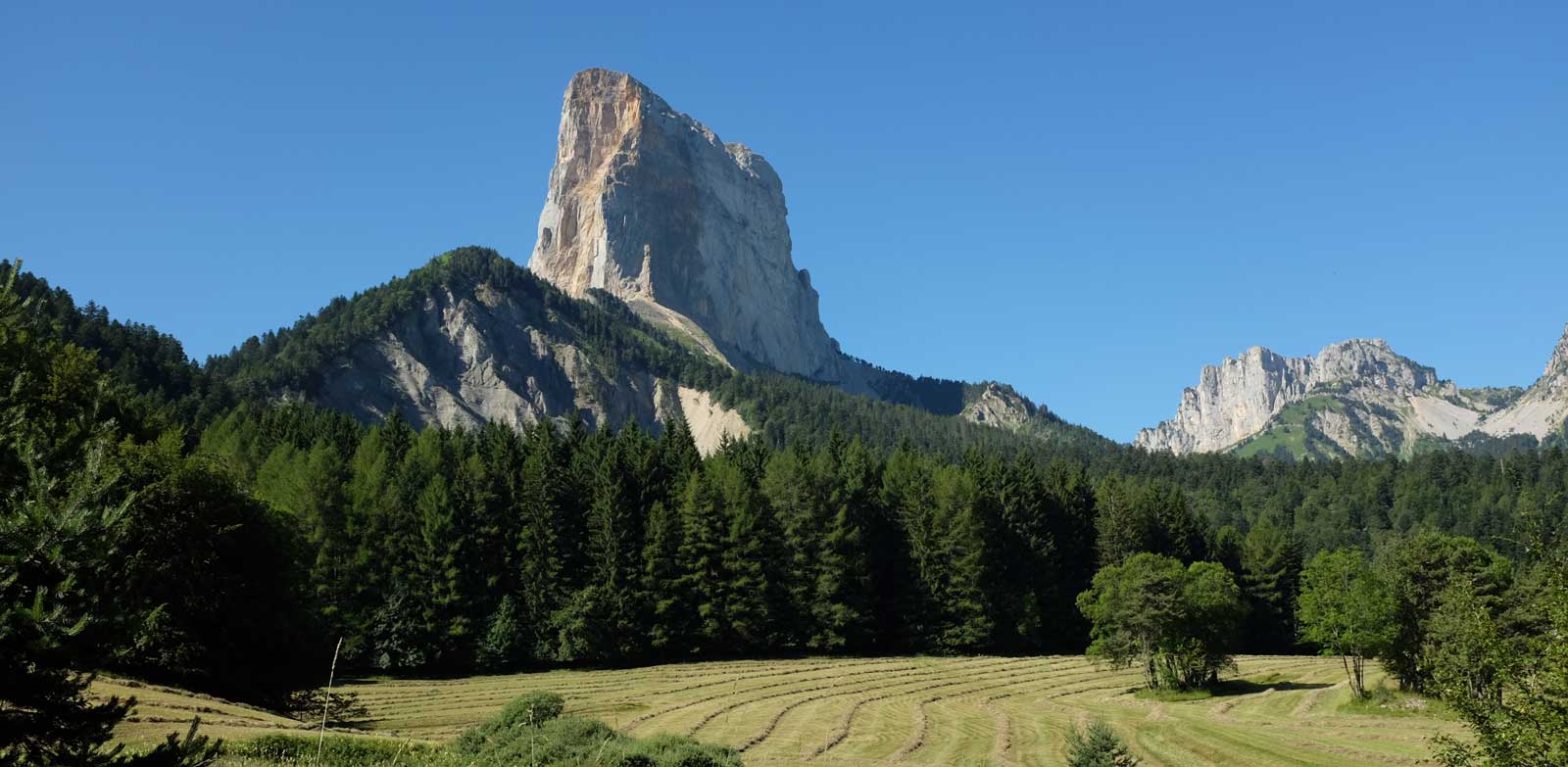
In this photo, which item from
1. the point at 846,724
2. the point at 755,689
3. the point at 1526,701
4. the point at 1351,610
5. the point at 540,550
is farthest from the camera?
the point at 540,550

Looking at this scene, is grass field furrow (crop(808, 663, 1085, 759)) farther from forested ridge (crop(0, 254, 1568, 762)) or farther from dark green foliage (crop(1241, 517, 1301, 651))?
dark green foliage (crop(1241, 517, 1301, 651))

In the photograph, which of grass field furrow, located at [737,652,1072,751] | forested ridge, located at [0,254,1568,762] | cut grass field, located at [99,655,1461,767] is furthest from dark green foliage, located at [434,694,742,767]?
grass field furrow, located at [737,652,1072,751]

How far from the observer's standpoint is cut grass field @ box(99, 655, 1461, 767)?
4047 centimetres

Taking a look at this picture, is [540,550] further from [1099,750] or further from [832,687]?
[1099,750]

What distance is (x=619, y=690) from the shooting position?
2379 inches

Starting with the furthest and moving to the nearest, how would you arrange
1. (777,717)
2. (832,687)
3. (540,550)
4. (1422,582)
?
1. (540,550)
2. (832,687)
3. (1422,582)
4. (777,717)

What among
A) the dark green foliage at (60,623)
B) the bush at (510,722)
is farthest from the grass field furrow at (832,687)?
the dark green foliage at (60,623)

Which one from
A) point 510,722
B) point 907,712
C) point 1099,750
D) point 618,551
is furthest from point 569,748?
point 618,551

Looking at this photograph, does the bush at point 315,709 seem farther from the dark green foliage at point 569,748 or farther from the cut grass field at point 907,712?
the dark green foliage at point 569,748

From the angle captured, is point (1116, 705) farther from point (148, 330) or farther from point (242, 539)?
point (148, 330)

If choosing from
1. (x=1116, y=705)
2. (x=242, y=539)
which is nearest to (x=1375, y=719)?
(x=1116, y=705)

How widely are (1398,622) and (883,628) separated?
131ft

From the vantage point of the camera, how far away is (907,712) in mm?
53281

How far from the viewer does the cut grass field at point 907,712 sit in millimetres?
40469
